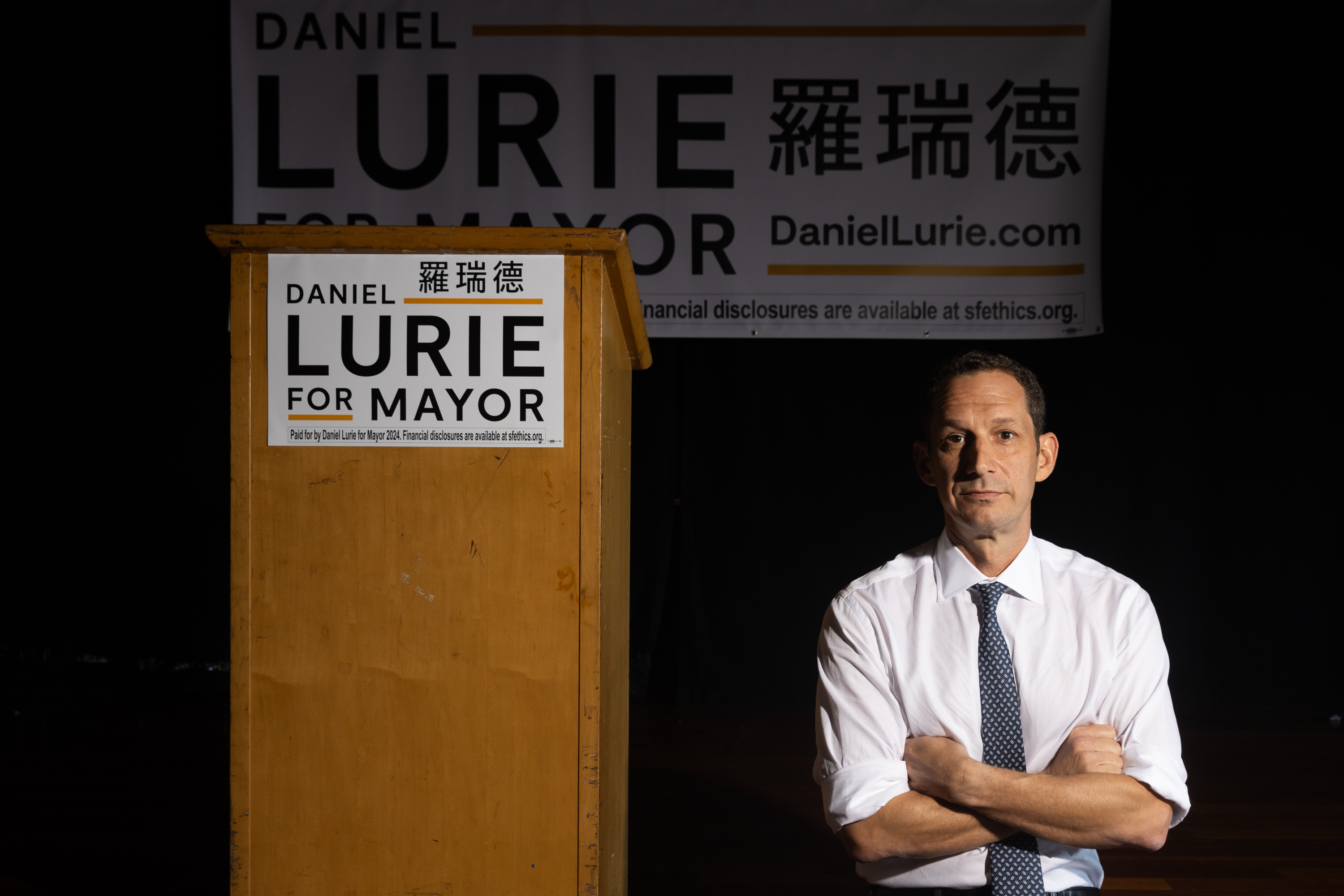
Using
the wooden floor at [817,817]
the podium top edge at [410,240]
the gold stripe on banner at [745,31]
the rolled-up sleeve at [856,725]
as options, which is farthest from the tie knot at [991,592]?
the gold stripe on banner at [745,31]

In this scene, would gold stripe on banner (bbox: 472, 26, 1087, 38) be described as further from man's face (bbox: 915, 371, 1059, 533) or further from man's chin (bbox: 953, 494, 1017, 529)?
man's chin (bbox: 953, 494, 1017, 529)

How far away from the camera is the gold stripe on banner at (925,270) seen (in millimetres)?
3221

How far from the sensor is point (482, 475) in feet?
3.33

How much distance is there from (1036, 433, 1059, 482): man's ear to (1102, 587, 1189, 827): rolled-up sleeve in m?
0.21

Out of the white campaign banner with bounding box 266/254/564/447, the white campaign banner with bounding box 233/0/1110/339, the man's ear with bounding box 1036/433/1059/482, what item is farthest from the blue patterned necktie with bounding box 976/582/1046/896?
the white campaign banner with bounding box 233/0/1110/339

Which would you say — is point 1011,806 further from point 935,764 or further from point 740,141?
point 740,141

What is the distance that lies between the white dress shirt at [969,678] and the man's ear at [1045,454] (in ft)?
0.41

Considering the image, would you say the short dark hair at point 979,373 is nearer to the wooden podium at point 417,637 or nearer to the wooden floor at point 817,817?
the wooden podium at point 417,637

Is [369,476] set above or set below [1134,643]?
above

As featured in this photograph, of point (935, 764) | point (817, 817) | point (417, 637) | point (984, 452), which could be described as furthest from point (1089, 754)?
point (817, 817)

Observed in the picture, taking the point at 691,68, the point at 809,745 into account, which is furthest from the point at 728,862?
the point at 691,68
